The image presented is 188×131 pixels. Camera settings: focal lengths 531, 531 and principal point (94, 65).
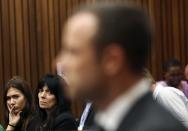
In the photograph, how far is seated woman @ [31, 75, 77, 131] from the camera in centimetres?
415

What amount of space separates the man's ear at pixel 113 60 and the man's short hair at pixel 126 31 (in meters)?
0.01

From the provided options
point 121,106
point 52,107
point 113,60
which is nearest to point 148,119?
point 121,106

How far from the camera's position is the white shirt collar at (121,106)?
Result: 52.2 inches

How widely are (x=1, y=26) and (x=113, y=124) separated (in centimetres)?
585

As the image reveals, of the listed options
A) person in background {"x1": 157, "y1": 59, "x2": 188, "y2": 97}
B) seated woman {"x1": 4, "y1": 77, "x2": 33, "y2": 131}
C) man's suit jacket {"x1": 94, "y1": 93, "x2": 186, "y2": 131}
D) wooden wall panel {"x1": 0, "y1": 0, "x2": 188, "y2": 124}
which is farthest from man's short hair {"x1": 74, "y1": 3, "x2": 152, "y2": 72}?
wooden wall panel {"x1": 0, "y1": 0, "x2": 188, "y2": 124}

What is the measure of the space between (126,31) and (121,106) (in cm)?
19

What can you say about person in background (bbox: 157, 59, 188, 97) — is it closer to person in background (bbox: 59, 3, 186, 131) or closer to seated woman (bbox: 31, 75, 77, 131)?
seated woman (bbox: 31, 75, 77, 131)

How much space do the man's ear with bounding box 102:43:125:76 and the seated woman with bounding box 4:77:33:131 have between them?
331cm

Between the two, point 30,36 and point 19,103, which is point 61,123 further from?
point 30,36

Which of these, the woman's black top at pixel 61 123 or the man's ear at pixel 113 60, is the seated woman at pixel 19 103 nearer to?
the woman's black top at pixel 61 123

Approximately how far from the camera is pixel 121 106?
1330mm

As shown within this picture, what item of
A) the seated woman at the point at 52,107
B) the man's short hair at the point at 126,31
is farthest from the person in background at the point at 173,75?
the man's short hair at the point at 126,31

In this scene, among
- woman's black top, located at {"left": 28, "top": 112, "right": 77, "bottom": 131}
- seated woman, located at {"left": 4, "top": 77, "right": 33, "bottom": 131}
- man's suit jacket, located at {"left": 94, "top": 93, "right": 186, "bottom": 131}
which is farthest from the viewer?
seated woman, located at {"left": 4, "top": 77, "right": 33, "bottom": 131}

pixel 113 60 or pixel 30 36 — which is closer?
pixel 113 60
